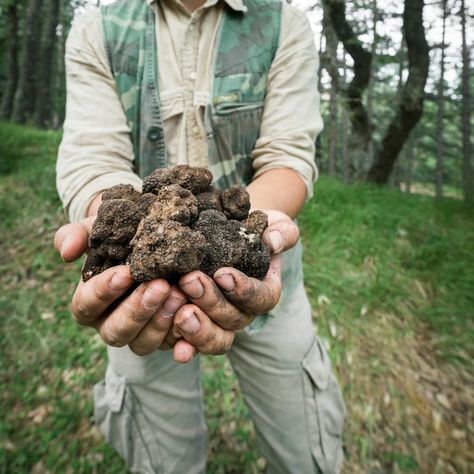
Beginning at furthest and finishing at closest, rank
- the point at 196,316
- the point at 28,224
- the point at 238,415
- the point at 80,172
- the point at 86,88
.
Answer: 1. the point at 28,224
2. the point at 238,415
3. the point at 86,88
4. the point at 80,172
5. the point at 196,316

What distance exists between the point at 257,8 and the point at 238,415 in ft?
10.2

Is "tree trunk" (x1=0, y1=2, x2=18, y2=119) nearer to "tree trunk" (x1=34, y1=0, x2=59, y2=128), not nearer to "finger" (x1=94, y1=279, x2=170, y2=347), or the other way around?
"tree trunk" (x1=34, y1=0, x2=59, y2=128)

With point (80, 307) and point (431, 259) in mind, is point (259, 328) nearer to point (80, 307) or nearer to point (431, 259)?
point (80, 307)

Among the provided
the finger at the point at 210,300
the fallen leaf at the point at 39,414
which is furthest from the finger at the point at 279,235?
the fallen leaf at the point at 39,414

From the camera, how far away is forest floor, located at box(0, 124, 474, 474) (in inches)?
120

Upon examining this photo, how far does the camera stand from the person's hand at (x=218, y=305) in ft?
4.30

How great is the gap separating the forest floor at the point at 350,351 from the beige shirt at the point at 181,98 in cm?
200

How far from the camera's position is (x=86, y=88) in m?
2.24

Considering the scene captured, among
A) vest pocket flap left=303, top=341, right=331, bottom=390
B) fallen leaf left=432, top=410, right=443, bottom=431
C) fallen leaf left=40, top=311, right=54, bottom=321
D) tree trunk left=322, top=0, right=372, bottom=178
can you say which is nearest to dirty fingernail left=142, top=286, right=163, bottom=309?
vest pocket flap left=303, top=341, right=331, bottom=390

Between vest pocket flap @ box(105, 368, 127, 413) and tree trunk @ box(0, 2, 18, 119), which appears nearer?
vest pocket flap @ box(105, 368, 127, 413)

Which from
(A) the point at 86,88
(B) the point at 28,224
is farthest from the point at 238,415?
(B) the point at 28,224

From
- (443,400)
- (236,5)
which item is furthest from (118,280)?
(443,400)

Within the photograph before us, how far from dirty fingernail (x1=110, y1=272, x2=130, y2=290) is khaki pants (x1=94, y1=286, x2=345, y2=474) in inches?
39.4

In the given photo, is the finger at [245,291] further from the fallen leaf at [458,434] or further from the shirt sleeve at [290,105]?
the fallen leaf at [458,434]
